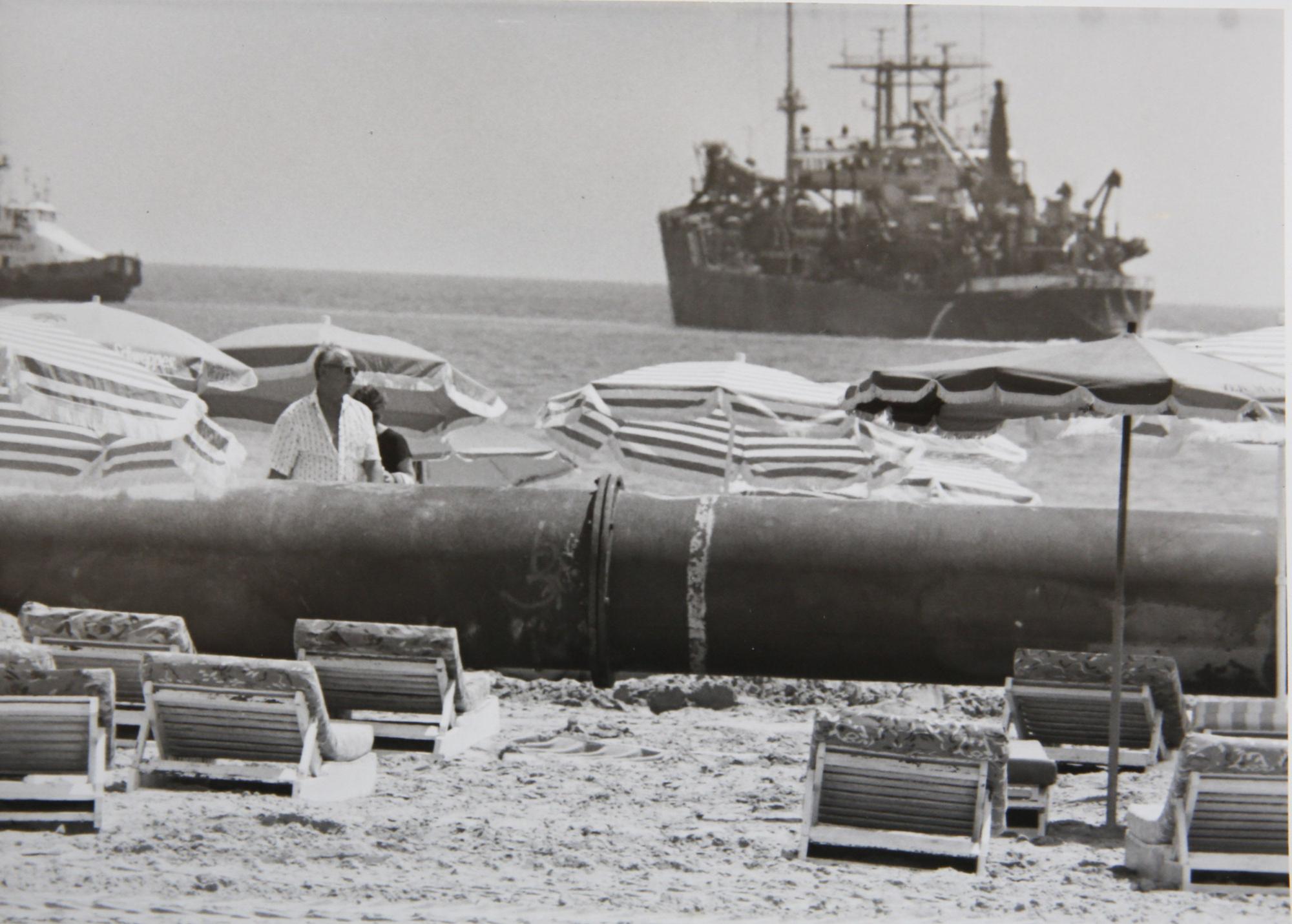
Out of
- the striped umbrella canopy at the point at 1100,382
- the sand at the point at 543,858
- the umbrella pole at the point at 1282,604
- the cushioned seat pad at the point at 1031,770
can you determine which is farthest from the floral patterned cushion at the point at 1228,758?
the umbrella pole at the point at 1282,604

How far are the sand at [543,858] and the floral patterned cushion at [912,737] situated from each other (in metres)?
0.43

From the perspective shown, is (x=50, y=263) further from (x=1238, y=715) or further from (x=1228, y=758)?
(x=1228, y=758)

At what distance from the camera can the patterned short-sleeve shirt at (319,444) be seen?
7332 millimetres

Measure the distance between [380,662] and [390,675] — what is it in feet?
0.23

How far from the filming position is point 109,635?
605 cm

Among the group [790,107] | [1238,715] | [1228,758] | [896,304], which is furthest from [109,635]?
[896,304]

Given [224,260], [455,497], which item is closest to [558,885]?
[455,497]

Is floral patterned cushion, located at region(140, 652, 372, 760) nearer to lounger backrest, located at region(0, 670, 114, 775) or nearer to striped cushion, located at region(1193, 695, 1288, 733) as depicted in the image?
lounger backrest, located at region(0, 670, 114, 775)

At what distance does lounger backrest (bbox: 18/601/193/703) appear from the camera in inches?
237

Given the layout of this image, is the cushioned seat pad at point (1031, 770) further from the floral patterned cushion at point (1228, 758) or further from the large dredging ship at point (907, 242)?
the large dredging ship at point (907, 242)

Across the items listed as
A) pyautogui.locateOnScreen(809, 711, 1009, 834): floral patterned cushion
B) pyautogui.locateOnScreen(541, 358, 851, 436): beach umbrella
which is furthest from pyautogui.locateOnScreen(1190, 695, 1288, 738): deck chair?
pyautogui.locateOnScreen(541, 358, 851, 436): beach umbrella

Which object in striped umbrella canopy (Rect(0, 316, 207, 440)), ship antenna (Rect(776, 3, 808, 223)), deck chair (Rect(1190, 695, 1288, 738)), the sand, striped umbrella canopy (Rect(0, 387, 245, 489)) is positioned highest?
ship antenna (Rect(776, 3, 808, 223))

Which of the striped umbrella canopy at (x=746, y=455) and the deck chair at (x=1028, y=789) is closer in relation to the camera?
the deck chair at (x=1028, y=789)

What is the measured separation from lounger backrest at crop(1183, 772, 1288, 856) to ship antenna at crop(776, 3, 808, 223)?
4.24 meters
